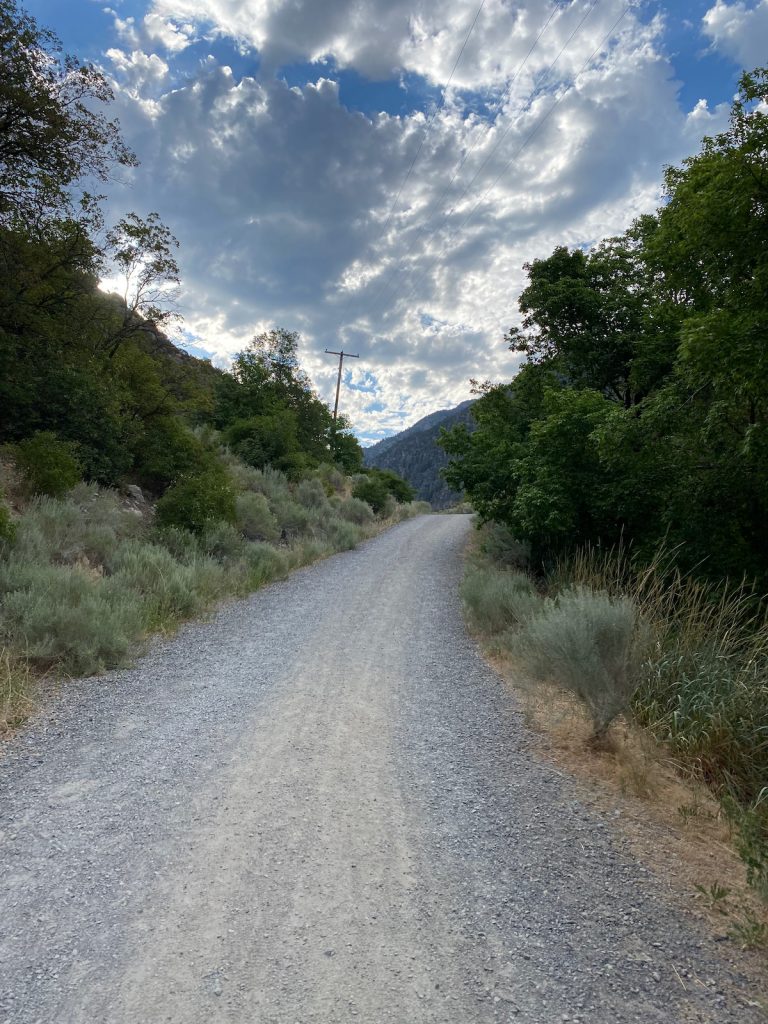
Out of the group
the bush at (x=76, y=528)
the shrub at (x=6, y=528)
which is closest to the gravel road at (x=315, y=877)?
the shrub at (x=6, y=528)

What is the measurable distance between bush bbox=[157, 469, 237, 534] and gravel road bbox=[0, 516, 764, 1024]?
6.55m

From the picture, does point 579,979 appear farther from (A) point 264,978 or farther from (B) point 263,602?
(B) point 263,602

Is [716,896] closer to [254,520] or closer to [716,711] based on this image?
[716,711]

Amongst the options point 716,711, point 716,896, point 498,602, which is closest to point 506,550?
point 498,602

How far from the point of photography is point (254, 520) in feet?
46.5

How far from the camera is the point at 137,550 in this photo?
9258 mm

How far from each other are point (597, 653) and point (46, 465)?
1004 cm

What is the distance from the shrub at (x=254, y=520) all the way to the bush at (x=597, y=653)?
10347mm

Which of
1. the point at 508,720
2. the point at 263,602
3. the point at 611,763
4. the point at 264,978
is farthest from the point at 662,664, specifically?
the point at 263,602

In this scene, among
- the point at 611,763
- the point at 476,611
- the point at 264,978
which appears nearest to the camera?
the point at 264,978

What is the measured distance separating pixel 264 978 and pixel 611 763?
112 inches

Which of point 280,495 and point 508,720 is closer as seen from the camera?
point 508,720

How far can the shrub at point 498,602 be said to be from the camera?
7938 mm

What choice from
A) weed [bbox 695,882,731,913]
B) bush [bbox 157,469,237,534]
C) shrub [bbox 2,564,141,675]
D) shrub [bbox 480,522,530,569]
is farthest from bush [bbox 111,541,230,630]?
shrub [bbox 480,522,530,569]
